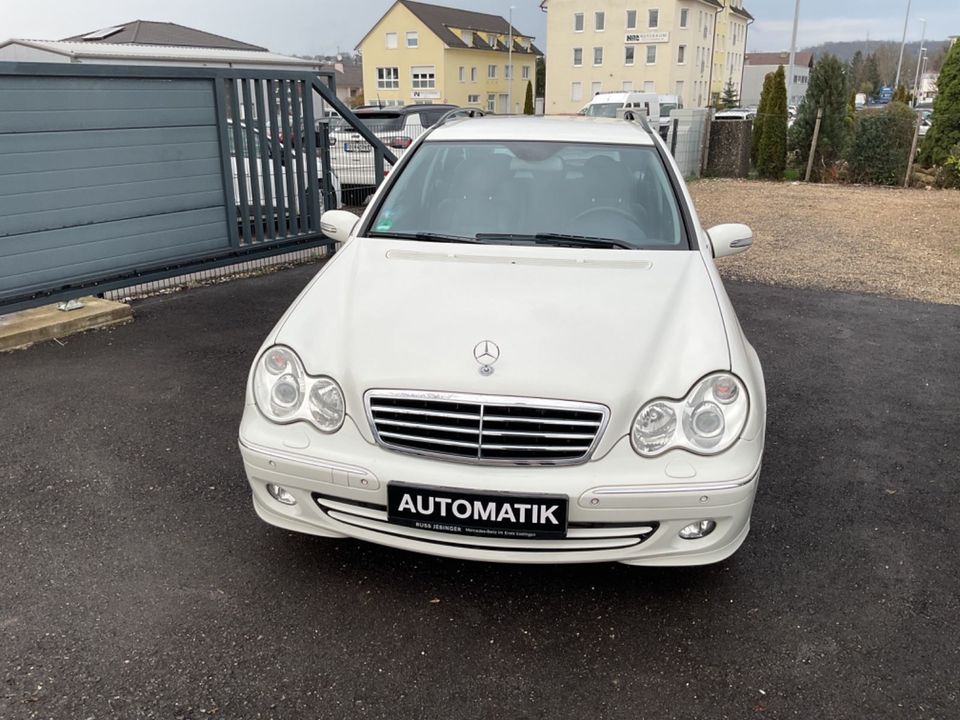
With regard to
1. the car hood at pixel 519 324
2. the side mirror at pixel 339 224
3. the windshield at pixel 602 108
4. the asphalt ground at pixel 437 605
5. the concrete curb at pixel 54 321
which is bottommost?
the asphalt ground at pixel 437 605

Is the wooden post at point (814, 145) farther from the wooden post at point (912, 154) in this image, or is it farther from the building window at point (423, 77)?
the building window at point (423, 77)

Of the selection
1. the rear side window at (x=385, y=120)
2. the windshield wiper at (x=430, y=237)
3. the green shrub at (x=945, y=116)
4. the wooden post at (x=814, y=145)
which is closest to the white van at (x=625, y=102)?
the wooden post at (x=814, y=145)

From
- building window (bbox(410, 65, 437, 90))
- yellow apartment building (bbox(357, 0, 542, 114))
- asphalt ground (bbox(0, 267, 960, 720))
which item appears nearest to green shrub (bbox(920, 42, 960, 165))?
asphalt ground (bbox(0, 267, 960, 720))

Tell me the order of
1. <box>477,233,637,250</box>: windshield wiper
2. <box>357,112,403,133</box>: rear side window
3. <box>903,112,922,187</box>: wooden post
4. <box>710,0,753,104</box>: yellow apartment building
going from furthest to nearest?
<box>710,0,753,104</box>: yellow apartment building → <box>903,112,922,187</box>: wooden post → <box>357,112,403,133</box>: rear side window → <box>477,233,637,250</box>: windshield wiper

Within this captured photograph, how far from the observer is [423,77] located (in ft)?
222

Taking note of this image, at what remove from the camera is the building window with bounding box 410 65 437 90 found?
6700 centimetres

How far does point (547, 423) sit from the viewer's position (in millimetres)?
2572

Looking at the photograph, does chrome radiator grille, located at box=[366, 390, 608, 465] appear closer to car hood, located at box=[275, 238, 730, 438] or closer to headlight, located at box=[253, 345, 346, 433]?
car hood, located at box=[275, 238, 730, 438]

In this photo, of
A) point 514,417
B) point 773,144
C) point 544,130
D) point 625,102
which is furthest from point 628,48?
point 514,417

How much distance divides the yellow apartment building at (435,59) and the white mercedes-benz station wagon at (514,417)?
6399 centimetres

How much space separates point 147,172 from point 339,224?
3.49 metres

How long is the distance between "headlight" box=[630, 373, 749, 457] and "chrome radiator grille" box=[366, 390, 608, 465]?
16 cm

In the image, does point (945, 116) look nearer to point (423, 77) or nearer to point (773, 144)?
point (773, 144)

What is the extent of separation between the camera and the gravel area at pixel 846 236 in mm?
8414
